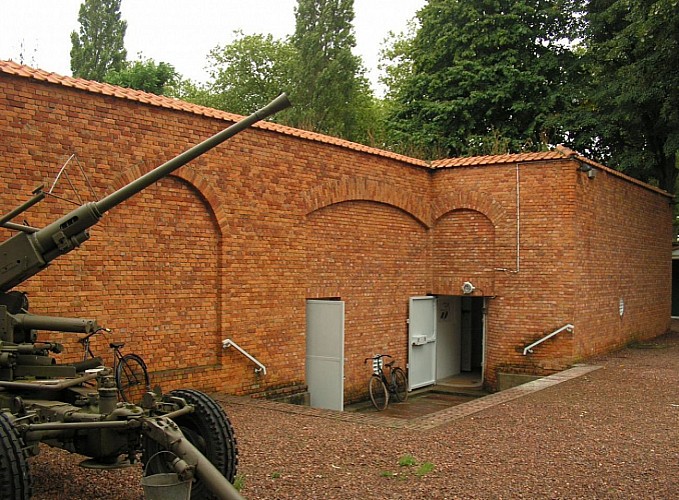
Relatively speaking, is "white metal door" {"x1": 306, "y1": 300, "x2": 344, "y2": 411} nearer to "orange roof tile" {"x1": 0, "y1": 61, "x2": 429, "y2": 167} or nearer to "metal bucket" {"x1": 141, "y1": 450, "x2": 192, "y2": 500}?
"orange roof tile" {"x1": 0, "y1": 61, "x2": 429, "y2": 167}

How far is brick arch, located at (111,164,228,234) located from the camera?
405 inches

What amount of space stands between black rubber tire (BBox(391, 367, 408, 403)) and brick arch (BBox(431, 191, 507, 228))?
387cm

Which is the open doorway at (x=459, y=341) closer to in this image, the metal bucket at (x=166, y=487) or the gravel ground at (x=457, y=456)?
the gravel ground at (x=457, y=456)

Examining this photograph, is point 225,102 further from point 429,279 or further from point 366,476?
point 366,476

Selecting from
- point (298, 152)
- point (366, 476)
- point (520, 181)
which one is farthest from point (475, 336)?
point (366, 476)

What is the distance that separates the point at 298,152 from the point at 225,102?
114 ft

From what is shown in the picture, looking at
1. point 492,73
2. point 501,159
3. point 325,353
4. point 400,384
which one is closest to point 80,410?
point 325,353

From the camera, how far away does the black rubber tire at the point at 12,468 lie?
457 centimetres

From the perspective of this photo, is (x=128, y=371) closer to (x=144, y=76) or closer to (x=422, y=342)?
(x=422, y=342)

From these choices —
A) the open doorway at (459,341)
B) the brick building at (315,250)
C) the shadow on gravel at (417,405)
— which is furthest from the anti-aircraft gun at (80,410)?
the open doorway at (459,341)

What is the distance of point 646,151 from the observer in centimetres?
2411

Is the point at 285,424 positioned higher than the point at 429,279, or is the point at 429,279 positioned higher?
the point at 429,279

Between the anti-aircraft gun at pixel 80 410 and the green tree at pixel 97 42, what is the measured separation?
Result: 116ft

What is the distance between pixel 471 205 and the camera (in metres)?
16.6
